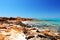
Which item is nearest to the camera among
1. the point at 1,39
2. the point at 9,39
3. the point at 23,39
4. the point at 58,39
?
the point at 1,39

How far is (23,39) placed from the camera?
8.90 meters

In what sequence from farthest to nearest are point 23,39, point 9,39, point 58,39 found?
point 58,39 < point 23,39 < point 9,39

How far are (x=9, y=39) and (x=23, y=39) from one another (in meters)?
1.03

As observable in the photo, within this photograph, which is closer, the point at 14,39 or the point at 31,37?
the point at 14,39

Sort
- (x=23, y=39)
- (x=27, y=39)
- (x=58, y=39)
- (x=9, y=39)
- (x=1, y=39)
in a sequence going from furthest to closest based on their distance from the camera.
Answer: (x=58, y=39)
(x=27, y=39)
(x=23, y=39)
(x=9, y=39)
(x=1, y=39)

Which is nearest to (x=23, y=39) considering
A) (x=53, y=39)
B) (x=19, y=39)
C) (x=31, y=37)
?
(x=19, y=39)

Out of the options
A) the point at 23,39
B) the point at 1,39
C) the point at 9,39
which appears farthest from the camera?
the point at 23,39

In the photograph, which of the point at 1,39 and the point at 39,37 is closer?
the point at 1,39

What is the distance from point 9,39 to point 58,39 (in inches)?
Answer: 164

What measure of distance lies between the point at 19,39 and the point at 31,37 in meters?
1.28

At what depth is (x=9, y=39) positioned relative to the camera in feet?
27.4

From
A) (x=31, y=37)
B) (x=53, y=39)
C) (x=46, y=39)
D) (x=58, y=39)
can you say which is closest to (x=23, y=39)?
(x=31, y=37)

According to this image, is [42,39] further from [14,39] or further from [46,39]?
[14,39]

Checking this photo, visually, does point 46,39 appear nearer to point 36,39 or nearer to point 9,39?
point 36,39
